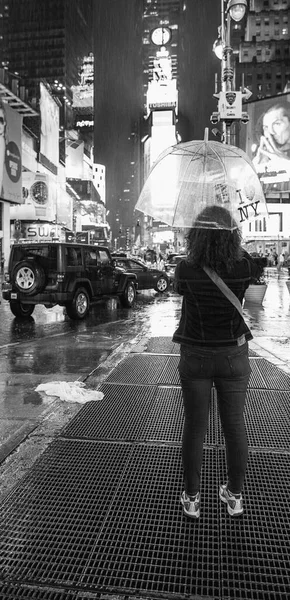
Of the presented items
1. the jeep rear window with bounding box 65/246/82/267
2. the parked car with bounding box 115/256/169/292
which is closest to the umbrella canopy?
the jeep rear window with bounding box 65/246/82/267

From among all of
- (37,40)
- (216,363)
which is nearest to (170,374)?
(216,363)

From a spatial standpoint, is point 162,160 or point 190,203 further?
point 162,160

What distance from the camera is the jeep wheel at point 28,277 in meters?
11.4

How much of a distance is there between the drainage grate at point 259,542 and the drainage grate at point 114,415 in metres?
1.22

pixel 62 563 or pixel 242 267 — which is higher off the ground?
pixel 242 267

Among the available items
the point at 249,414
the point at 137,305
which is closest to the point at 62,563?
the point at 249,414

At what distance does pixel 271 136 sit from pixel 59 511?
201ft

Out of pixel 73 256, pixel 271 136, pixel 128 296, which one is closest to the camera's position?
pixel 73 256

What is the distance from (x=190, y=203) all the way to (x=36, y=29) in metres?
138

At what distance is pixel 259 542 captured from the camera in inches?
110

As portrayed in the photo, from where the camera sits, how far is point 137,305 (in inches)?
664

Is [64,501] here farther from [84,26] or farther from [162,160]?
[84,26]

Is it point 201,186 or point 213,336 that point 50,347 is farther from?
point 213,336

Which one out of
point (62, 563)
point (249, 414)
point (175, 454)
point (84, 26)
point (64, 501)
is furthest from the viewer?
point (84, 26)
